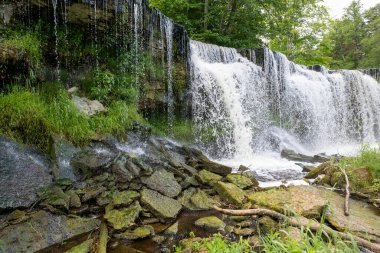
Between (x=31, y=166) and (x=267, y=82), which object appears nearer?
(x=31, y=166)

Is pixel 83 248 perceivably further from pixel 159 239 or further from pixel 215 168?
pixel 215 168

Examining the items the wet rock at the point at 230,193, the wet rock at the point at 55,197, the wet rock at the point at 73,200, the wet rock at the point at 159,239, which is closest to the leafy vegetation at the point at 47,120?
the wet rock at the point at 55,197

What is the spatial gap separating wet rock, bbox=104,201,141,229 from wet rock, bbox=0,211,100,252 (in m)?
0.23

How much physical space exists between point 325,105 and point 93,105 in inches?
502

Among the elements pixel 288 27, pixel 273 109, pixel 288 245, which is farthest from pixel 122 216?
pixel 288 27

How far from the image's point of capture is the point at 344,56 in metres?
29.2

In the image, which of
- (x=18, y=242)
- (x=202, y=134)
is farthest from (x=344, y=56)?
(x=18, y=242)

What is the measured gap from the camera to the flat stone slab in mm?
4099

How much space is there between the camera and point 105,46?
8539mm

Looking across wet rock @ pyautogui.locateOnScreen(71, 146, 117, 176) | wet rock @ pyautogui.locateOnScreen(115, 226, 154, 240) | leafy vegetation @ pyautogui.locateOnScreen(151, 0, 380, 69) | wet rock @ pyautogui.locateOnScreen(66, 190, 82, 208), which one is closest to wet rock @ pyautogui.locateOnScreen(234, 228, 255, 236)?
wet rock @ pyautogui.locateOnScreen(115, 226, 154, 240)

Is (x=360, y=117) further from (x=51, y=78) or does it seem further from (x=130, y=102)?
(x=51, y=78)

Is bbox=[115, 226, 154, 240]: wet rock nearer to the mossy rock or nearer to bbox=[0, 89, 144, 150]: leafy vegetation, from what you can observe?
the mossy rock

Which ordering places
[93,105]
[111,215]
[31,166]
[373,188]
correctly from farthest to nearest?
[93,105], [373,188], [31,166], [111,215]

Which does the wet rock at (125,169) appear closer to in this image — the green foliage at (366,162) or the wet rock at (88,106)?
the wet rock at (88,106)
